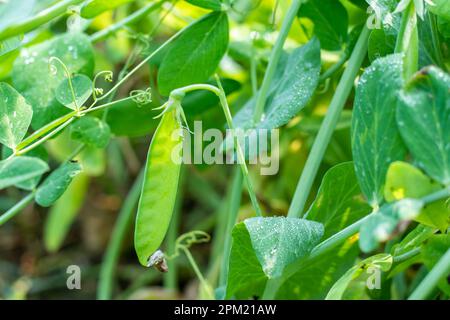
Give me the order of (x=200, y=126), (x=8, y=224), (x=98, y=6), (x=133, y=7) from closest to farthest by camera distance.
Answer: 1. (x=98, y=6)
2. (x=200, y=126)
3. (x=133, y=7)
4. (x=8, y=224)

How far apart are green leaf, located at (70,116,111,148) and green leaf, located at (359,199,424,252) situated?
1.04 feet

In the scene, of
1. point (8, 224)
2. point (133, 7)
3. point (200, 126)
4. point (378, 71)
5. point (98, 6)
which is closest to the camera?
point (378, 71)

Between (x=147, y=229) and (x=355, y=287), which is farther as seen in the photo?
(x=355, y=287)

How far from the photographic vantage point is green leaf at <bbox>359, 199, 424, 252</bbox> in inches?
14.5

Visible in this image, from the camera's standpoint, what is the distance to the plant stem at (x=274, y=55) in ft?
1.91

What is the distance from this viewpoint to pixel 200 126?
0.73m

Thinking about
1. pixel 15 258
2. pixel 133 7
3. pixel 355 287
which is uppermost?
pixel 133 7

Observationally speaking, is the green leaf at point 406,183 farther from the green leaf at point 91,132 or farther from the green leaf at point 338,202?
the green leaf at point 91,132

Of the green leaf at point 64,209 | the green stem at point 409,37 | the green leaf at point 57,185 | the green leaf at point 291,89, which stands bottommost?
the green leaf at point 64,209

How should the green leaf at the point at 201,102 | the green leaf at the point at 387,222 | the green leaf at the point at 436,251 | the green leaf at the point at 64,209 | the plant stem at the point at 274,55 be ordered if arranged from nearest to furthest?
the green leaf at the point at 387,222
the green leaf at the point at 436,251
the plant stem at the point at 274,55
the green leaf at the point at 201,102
the green leaf at the point at 64,209

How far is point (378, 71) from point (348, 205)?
0.17 m

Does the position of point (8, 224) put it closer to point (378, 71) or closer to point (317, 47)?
point (317, 47)

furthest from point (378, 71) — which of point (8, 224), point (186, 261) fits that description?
point (8, 224)

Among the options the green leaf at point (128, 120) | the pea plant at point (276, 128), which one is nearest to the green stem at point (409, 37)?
the pea plant at point (276, 128)
